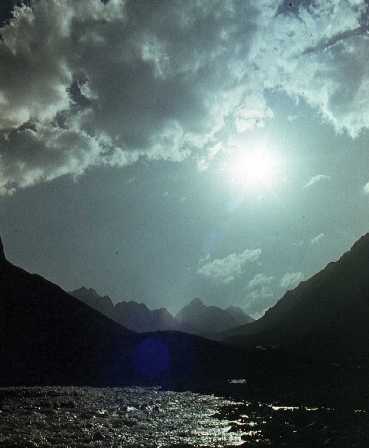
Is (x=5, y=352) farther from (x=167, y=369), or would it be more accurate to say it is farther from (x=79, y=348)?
(x=167, y=369)

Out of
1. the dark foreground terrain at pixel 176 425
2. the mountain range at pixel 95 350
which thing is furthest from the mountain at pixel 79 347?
the dark foreground terrain at pixel 176 425

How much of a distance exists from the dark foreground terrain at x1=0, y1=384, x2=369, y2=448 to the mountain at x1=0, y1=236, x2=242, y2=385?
62624 mm

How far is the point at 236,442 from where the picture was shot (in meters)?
29.2

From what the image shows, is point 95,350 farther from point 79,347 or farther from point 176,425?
point 176,425

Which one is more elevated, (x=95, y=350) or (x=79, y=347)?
(x=79, y=347)

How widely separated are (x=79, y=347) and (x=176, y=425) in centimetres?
10402

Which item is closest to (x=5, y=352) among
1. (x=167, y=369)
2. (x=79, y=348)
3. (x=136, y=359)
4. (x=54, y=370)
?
(x=54, y=370)

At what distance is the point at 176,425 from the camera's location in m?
37.3

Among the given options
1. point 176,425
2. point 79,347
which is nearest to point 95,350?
point 79,347

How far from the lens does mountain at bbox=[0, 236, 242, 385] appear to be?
116938 mm

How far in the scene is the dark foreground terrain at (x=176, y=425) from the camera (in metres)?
28.9

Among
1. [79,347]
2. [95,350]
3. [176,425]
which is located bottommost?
[176,425]

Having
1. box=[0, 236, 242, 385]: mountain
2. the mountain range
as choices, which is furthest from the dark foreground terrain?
box=[0, 236, 242, 385]: mountain

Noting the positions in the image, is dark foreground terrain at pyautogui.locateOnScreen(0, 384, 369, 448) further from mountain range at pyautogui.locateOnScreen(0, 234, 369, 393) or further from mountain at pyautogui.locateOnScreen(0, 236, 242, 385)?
mountain at pyautogui.locateOnScreen(0, 236, 242, 385)
